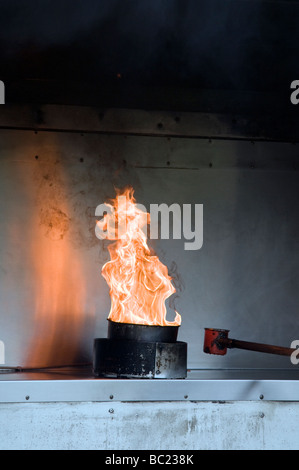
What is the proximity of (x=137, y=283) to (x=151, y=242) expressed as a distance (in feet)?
1.09

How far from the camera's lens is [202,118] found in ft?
7.70

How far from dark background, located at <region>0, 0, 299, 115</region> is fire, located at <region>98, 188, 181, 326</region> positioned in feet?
1.88

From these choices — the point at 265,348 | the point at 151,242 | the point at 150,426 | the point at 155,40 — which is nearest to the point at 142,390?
the point at 150,426

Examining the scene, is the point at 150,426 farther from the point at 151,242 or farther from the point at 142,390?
the point at 151,242

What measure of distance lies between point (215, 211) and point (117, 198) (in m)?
0.39

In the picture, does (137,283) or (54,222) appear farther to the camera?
(54,222)

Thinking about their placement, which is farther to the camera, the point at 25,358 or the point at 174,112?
the point at 174,112

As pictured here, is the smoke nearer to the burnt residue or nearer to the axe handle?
the burnt residue

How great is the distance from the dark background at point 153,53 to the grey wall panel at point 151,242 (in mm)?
170

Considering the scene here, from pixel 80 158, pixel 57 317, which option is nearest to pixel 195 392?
pixel 57 317

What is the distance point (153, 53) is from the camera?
2117 millimetres

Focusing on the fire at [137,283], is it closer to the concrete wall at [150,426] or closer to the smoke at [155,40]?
the concrete wall at [150,426]

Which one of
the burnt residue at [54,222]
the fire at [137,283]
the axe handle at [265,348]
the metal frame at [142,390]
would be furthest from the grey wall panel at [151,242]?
the metal frame at [142,390]

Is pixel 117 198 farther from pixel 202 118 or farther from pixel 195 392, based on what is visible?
pixel 195 392
